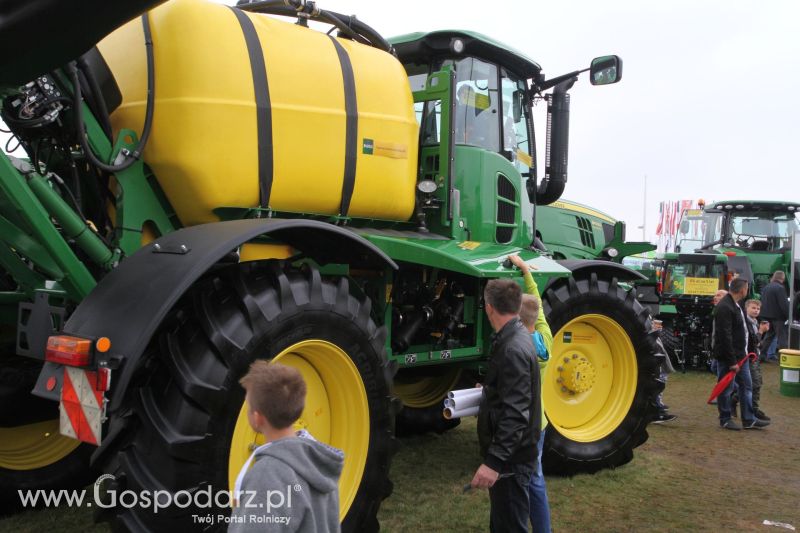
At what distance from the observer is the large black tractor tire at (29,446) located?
3879mm

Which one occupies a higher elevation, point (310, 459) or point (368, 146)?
point (368, 146)

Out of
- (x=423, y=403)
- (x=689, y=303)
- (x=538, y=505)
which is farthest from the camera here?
(x=689, y=303)

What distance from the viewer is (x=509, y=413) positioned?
10.4 ft

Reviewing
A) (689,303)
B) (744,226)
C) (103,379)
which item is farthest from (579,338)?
(744,226)

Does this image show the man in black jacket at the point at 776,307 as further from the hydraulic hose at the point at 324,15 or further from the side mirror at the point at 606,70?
the hydraulic hose at the point at 324,15

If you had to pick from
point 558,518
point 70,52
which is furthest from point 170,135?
point 558,518

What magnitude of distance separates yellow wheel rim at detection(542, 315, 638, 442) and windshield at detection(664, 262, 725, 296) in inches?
276

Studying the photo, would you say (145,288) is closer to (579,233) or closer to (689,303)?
(579,233)

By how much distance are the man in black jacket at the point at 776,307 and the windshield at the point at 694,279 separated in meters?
1.11

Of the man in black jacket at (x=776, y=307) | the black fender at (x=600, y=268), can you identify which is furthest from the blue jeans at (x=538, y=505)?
the man in black jacket at (x=776, y=307)

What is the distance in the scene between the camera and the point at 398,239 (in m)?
4.33

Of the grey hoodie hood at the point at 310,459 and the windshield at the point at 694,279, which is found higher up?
the grey hoodie hood at the point at 310,459

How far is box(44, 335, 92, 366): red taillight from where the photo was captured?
9.27ft

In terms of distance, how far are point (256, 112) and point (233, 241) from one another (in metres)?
0.98
